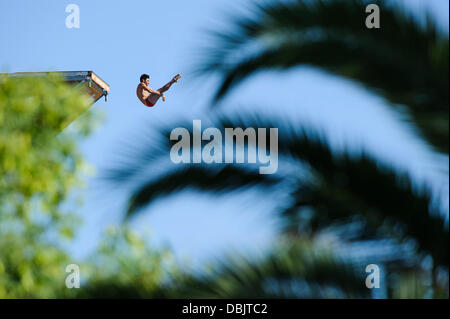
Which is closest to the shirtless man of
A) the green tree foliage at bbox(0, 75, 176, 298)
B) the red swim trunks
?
the red swim trunks

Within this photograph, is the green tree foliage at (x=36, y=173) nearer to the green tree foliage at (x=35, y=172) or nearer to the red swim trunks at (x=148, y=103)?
the green tree foliage at (x=35, y=172)

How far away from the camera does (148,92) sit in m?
6.54

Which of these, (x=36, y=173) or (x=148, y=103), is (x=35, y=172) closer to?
(x=36, y=173)

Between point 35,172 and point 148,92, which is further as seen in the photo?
point 35,172

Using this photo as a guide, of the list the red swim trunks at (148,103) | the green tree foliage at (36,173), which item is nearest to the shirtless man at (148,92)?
the red swim trunks at (148,103)

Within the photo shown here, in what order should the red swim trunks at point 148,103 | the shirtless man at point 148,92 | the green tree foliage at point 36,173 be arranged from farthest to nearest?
the green tree foliage at point 36,173, the red swim trunks at point 148,103, the shirtless man at point 148,92

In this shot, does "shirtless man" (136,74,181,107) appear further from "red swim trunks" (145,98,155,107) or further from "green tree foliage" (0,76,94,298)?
"green tree foliage" (0,76,94,298)

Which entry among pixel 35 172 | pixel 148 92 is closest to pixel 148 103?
pixel 148 92

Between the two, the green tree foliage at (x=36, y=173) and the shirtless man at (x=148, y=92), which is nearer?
the shirtless man at (x=148, y=92)

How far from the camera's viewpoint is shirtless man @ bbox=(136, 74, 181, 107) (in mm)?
6184

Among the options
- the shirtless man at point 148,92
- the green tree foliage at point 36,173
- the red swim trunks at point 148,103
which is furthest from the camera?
the green tree foliage at point 36,173

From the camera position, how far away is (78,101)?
12.4m

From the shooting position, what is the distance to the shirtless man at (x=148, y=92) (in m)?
6.18
